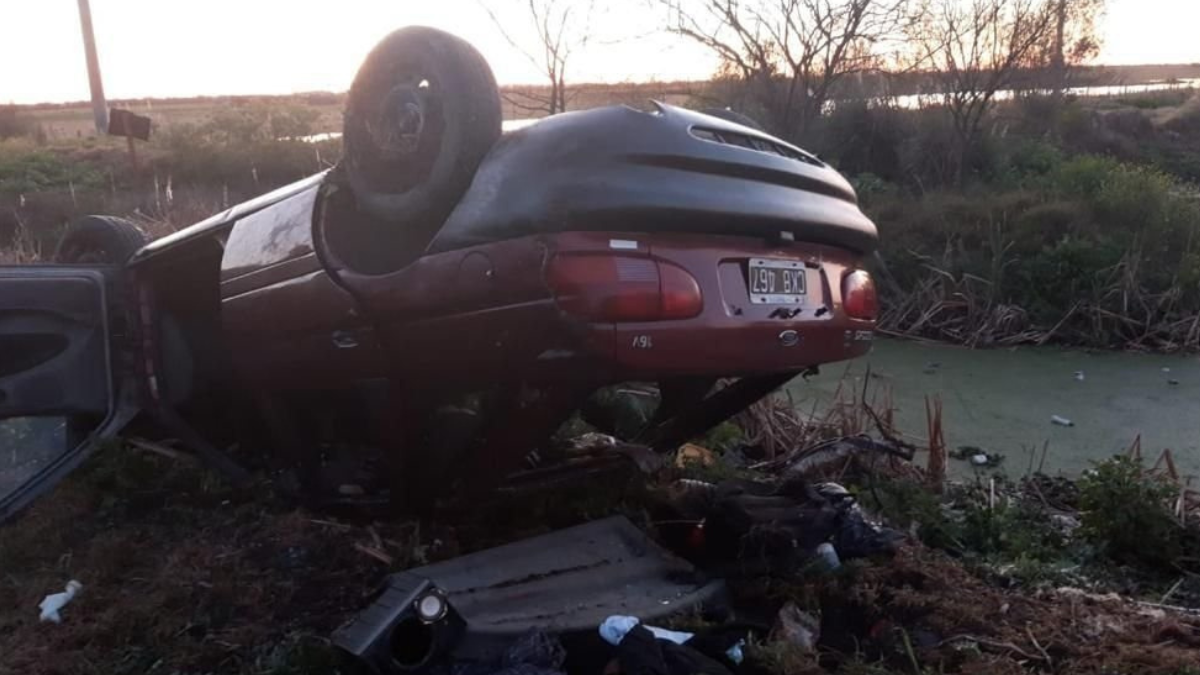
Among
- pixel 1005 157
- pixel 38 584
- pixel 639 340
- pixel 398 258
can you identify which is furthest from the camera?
pixel 1005 157

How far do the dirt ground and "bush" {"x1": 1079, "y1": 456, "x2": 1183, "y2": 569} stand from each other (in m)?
0.62

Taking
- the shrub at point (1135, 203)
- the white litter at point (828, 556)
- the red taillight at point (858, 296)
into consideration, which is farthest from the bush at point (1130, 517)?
the shrub at point (1135, 203)

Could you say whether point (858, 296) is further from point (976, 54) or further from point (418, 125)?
point (976, 54)

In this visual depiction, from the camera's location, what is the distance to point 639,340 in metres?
2.67

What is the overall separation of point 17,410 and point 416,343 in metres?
1.74

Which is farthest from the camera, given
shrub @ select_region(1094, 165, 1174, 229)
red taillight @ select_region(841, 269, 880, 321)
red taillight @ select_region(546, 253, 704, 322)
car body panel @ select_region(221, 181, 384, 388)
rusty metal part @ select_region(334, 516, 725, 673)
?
shrub @ select_region(1094, 165, 1174, 229)

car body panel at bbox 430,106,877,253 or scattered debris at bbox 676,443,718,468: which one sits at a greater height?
car body panel at bbox 430,106,877,253

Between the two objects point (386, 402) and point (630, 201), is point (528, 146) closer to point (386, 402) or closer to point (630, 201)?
point (630, 201)

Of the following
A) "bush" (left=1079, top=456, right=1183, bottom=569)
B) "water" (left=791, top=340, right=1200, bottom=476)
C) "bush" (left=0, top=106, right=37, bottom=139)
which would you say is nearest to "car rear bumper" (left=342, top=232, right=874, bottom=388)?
"bush" (left=1079, top=456, right=1183, bottom=569)

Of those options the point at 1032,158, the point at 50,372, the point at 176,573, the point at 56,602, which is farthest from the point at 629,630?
the point at 1032,158

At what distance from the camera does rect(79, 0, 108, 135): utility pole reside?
20.8m

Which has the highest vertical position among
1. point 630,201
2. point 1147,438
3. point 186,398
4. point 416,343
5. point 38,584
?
point 630,201

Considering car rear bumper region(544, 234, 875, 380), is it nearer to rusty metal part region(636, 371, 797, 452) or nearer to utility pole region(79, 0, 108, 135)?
rusty metal part region(636, 371, 797, 452)

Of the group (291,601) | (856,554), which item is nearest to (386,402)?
(291,601)
